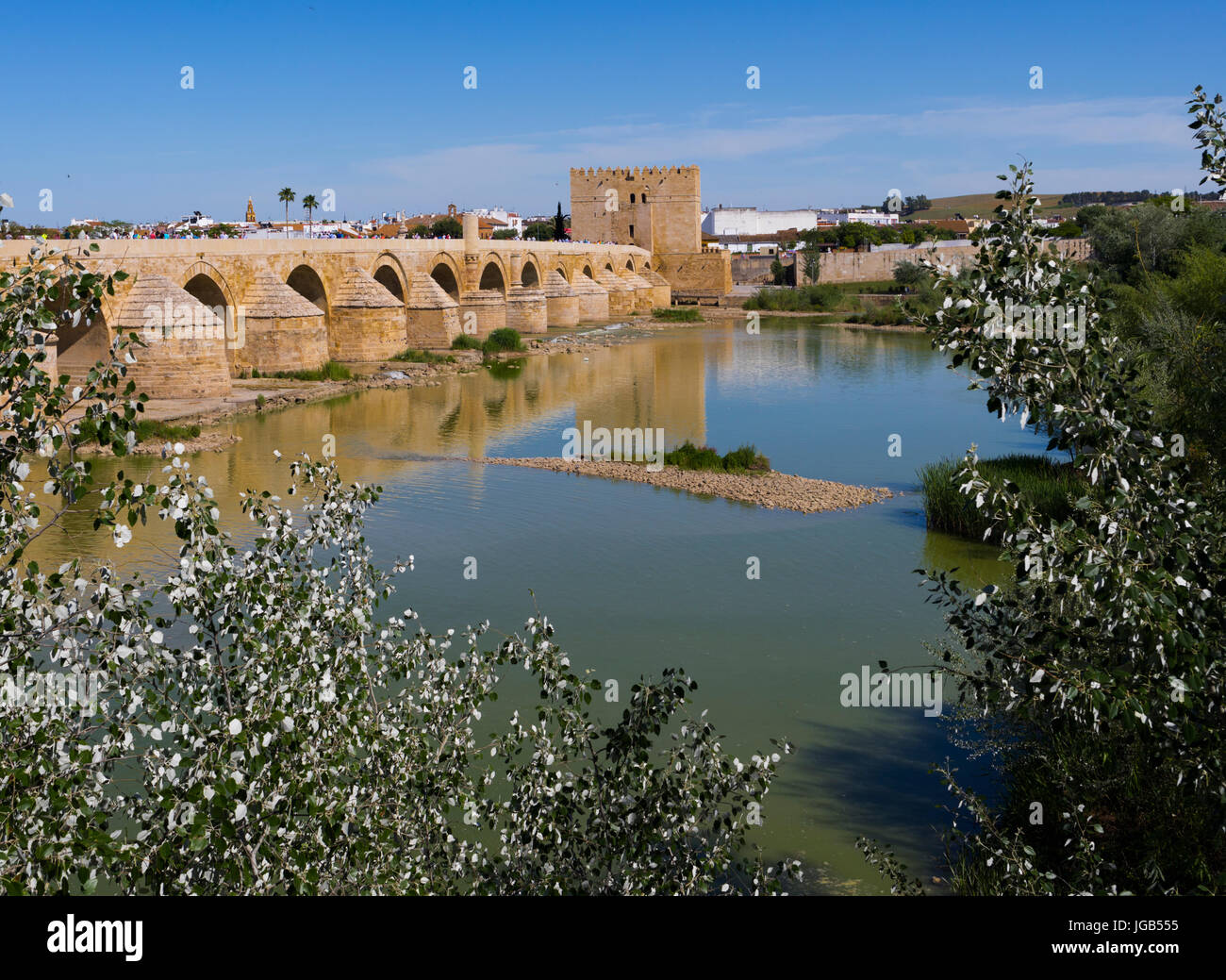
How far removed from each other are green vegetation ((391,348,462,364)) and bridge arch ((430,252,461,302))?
524 centimetres

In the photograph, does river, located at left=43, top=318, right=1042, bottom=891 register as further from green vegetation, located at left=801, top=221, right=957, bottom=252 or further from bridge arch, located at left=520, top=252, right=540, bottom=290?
green vegetation, located at left=801, top=221, right=957, bottom=252

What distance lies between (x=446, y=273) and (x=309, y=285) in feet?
28.6

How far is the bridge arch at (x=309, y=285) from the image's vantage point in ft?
92.1

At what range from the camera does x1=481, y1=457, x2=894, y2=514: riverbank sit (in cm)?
1512

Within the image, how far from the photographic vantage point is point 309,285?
28.5 metres

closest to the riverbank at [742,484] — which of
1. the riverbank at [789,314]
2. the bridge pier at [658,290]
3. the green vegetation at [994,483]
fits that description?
the green vegetation at [994,483]

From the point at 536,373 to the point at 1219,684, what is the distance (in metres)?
26.6

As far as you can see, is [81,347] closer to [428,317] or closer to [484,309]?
[428,317]

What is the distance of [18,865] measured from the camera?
9.61 ft

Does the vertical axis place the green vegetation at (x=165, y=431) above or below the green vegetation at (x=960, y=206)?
below

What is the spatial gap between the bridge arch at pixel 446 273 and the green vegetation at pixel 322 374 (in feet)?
28.8

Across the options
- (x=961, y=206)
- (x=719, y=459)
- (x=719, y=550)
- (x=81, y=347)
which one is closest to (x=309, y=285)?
(x=81, y=347)

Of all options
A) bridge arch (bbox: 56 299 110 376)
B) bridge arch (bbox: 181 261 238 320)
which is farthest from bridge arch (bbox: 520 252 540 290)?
bridge arch (bbox: 56 299 110 376)

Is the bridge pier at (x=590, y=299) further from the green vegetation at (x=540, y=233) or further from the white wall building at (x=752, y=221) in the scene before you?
the white wall building at (x=752, y=221)
